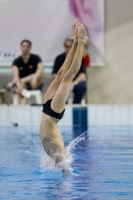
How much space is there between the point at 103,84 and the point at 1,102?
2025 millimetres

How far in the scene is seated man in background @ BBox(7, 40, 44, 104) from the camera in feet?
36.8

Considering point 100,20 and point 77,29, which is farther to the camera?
point 100,20

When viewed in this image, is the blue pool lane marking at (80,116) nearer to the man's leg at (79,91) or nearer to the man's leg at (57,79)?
the man's leg at (79,91)

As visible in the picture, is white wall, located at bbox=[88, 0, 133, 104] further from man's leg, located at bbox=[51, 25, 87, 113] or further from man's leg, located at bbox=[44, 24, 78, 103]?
man's leg, located at bbox=[51, 25, 87, 113]

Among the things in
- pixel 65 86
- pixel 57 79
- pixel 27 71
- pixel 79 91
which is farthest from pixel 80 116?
pixel 65 86

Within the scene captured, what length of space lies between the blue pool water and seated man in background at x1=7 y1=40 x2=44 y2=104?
2.65 meters

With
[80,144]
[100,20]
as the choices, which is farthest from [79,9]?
[80,144]

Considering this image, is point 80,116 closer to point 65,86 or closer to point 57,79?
point 57,79

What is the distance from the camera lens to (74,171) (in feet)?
17.9

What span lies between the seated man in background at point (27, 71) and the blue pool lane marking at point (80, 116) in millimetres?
982

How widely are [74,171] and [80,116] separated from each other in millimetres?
5317

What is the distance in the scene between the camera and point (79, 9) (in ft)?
41.0

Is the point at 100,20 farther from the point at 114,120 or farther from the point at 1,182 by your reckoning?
the point at 1,182

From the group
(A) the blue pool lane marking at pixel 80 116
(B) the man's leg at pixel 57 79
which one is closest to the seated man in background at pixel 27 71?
(A) the blue pool lane marking at pixel 80 116
